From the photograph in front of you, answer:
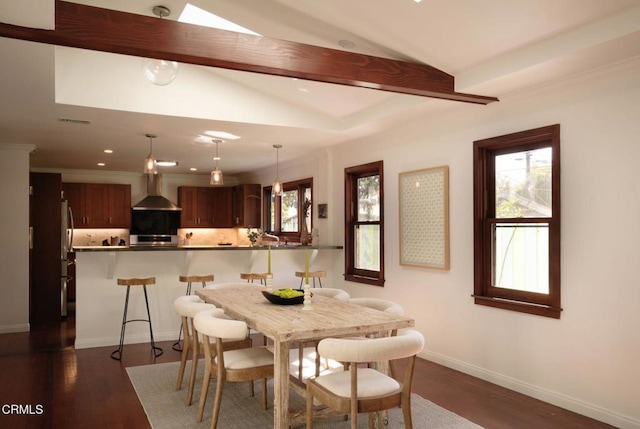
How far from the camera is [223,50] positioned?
121 inches

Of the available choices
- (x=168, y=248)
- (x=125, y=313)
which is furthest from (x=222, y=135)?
(x=125, y=313)

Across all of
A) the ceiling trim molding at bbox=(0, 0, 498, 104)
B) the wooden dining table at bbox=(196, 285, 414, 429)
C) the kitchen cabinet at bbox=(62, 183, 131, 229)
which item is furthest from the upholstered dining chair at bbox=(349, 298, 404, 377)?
Result: the kitchen cabinet at bbox=(62, 183, 131, 229)

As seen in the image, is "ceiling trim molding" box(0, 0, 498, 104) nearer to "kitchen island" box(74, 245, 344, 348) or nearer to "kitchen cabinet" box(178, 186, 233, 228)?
"kitchen island" box(74, 245, 344, 348)

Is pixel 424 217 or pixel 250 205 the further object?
pixel 250 205

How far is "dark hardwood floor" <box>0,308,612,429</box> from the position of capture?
3379 mm

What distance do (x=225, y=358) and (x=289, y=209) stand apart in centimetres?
516

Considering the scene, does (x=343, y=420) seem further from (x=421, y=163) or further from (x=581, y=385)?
(x=421, y=163)

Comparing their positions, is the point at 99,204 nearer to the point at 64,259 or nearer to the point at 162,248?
the point at 64,259

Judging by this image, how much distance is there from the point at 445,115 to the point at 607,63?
1.63m

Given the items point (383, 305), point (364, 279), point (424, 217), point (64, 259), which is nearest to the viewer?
point (383, 305)

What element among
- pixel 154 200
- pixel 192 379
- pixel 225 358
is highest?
pixel 154 200

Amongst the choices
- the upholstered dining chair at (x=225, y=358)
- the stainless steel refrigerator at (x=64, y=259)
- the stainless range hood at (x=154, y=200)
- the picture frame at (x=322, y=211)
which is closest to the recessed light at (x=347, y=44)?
the upholstered dining chair at (x=225, y=358)

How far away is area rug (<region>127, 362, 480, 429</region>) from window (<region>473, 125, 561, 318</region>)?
1.13m

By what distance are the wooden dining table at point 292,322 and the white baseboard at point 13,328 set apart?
4.13 metres
